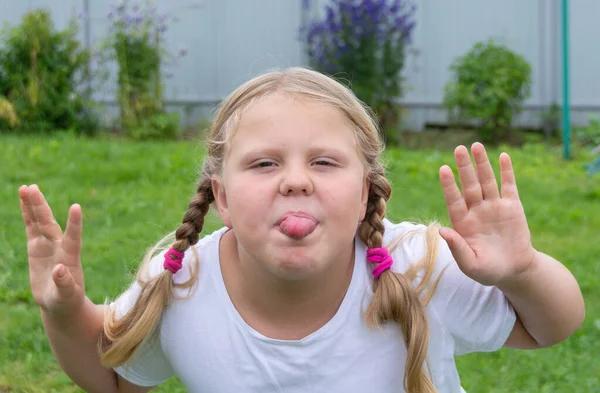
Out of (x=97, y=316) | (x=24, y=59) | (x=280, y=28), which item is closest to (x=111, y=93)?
(x=24, y=59)

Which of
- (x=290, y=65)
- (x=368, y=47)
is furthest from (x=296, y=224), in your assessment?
(x=290, y=65)

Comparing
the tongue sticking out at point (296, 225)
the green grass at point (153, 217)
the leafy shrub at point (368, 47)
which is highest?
the leafy shrub at point (368, 47)

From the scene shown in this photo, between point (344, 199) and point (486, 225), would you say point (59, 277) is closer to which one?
point (344, 199)

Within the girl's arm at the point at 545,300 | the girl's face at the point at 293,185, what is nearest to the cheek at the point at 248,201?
the girl's face at the point at 293,185

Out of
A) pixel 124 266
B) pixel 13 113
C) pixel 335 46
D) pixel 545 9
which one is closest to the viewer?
pixel 124 266

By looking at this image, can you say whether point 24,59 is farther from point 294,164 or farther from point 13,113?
point 294,164

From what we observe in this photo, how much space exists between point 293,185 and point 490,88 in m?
7.13

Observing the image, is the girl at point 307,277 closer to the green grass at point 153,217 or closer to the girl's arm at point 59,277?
the girl's arm at point 59,277

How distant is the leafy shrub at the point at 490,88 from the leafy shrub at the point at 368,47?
617 millimetres

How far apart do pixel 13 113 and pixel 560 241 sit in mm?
5218

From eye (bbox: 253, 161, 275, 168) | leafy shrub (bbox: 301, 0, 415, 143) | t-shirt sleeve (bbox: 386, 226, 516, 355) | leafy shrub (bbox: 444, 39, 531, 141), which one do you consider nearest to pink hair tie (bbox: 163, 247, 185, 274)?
eye (bbox: 253, 161, 275, 168)

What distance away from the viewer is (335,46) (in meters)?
8.90

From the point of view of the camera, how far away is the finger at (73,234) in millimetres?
2189

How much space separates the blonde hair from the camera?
2.24 m
